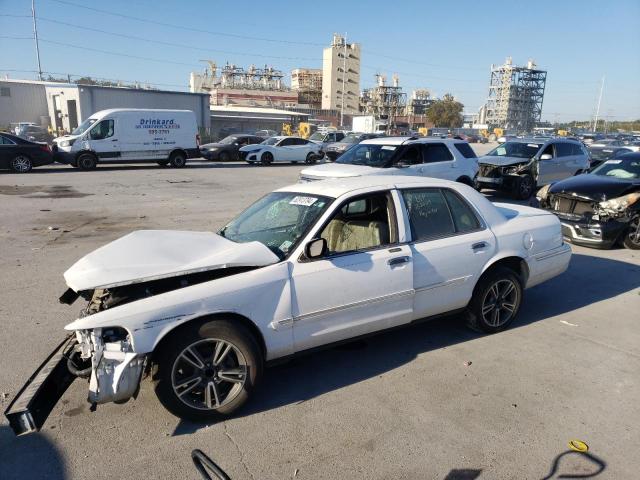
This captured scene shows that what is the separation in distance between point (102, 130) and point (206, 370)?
1920 cm

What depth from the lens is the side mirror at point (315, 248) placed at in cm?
334

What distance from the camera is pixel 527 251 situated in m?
4.70

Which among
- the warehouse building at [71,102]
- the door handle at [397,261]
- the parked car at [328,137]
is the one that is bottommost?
the door handle at [397,261]

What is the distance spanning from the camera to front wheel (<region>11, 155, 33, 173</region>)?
1731cm

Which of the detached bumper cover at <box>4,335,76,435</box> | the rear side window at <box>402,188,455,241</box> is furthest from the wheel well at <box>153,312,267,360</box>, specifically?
the rear side window at <box>402,188,455,241</box>

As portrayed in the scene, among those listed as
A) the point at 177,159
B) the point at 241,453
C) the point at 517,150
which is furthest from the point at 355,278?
the point at 177,159

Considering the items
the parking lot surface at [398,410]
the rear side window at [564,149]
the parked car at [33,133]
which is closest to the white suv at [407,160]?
the rear side window at [564,149]

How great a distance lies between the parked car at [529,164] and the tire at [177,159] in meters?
14.0

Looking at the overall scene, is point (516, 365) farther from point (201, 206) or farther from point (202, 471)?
point (201, 206)

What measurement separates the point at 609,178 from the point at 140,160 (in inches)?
718

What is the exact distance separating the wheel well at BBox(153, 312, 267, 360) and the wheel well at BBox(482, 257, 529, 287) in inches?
100

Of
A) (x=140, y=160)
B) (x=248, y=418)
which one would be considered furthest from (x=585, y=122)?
(x=248, y=418)

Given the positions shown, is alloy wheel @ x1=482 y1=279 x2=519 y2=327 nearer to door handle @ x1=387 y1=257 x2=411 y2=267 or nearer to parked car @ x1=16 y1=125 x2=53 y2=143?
door handle @ x1=387 y1=257 x2=411 y2=267

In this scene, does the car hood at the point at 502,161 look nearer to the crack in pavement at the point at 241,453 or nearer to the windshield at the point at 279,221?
the windshield at the point at 279,221
